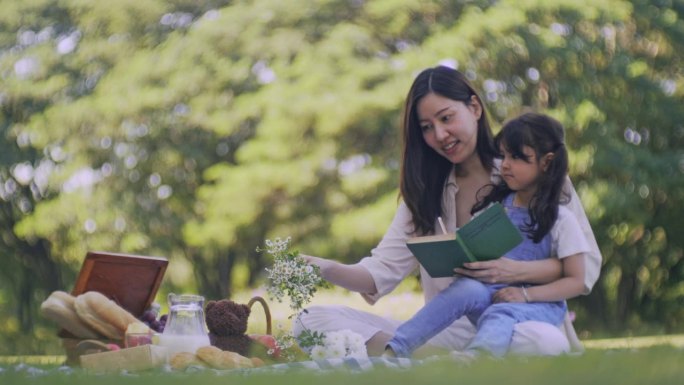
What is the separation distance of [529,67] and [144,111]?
4239mm

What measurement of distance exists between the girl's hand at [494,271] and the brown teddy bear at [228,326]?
0.58 m

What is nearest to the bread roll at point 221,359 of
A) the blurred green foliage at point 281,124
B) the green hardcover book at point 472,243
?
the green hardcover book at point 472,243

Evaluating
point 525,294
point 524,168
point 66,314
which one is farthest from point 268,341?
point 524,168

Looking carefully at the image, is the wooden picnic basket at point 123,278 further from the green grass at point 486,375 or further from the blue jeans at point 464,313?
the green grass at point 486,375

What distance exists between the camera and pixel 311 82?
11.8 metres

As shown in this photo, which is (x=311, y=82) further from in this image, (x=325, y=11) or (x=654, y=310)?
(x=654, y=310)

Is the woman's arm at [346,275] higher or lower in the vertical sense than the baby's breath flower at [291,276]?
lower

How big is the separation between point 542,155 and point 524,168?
0.07 meters

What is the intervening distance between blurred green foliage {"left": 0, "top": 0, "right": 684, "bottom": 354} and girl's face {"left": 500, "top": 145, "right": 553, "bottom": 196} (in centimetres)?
740

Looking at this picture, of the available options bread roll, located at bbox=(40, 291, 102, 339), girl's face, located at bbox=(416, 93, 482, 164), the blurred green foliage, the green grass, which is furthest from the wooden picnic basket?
the blurred green foliage

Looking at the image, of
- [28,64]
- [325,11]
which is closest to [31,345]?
[28,64]

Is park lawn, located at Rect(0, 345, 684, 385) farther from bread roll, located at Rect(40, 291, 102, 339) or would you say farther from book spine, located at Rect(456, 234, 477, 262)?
bread roll, located at Rect(40, 291, 102, 339)

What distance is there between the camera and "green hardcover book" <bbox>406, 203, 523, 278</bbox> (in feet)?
9.43

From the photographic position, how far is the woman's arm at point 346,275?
3162 mm
